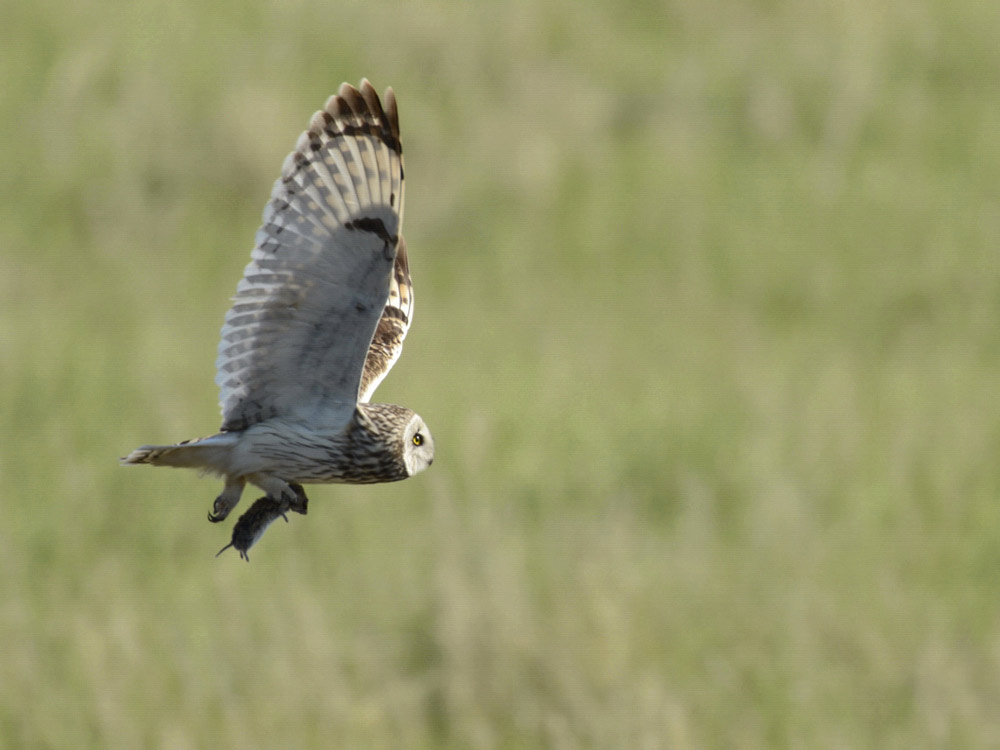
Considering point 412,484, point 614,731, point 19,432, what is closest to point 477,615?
point 614,731

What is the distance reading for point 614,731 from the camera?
4539mm

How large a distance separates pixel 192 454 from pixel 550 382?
4270 mm

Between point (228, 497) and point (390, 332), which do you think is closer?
point (228, 497)

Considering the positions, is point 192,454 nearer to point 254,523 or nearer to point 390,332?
point 254,523

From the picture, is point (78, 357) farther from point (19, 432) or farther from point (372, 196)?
point (372, 196)

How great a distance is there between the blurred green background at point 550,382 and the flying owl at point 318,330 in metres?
2.03

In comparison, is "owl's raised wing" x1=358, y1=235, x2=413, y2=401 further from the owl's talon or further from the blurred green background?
the blurred green background

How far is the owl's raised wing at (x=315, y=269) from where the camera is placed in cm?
269

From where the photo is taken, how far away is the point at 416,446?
2658 mm

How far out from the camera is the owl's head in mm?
2617

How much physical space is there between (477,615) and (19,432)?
6.67 ft

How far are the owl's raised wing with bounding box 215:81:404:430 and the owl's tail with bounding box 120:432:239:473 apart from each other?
0.36ft

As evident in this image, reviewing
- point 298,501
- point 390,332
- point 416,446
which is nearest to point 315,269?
point 416,446

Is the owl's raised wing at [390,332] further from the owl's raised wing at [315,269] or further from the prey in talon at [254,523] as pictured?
the prey in talon at [254,523]
